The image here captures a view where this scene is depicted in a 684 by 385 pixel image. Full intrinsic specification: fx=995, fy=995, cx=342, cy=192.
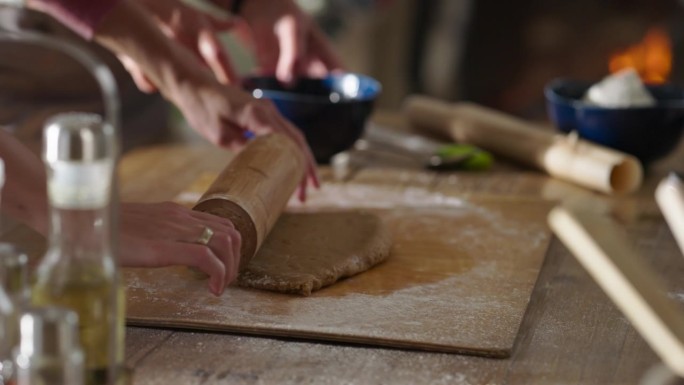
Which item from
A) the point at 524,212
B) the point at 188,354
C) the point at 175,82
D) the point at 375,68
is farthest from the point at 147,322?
the point at 375,68

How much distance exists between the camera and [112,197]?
886 mm

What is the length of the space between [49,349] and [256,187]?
669 mm

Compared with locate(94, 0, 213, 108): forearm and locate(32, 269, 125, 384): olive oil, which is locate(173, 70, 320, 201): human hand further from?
locate(32, 269, 125, 384): olive oil

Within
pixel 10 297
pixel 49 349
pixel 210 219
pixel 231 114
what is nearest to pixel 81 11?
pixel 231 114

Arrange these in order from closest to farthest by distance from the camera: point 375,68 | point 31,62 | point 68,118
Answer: point 68,118 → point 31,62 → point 375,68

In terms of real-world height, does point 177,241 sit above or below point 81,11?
below

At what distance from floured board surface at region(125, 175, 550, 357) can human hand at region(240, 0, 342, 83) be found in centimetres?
52

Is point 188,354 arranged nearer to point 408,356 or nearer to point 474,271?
point 408,356

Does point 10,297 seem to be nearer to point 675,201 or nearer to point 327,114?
point 675,201

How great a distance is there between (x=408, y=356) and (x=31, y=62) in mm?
1393

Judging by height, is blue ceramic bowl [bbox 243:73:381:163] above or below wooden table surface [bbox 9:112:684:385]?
above

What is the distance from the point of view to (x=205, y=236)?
1213mm

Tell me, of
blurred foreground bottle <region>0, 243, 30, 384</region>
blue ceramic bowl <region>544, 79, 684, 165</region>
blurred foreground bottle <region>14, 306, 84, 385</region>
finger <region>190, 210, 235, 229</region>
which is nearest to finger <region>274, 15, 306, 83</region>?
blue ceramic bowl <region>544, 79, 684, 165</region>

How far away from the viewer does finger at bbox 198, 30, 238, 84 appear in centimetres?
193
